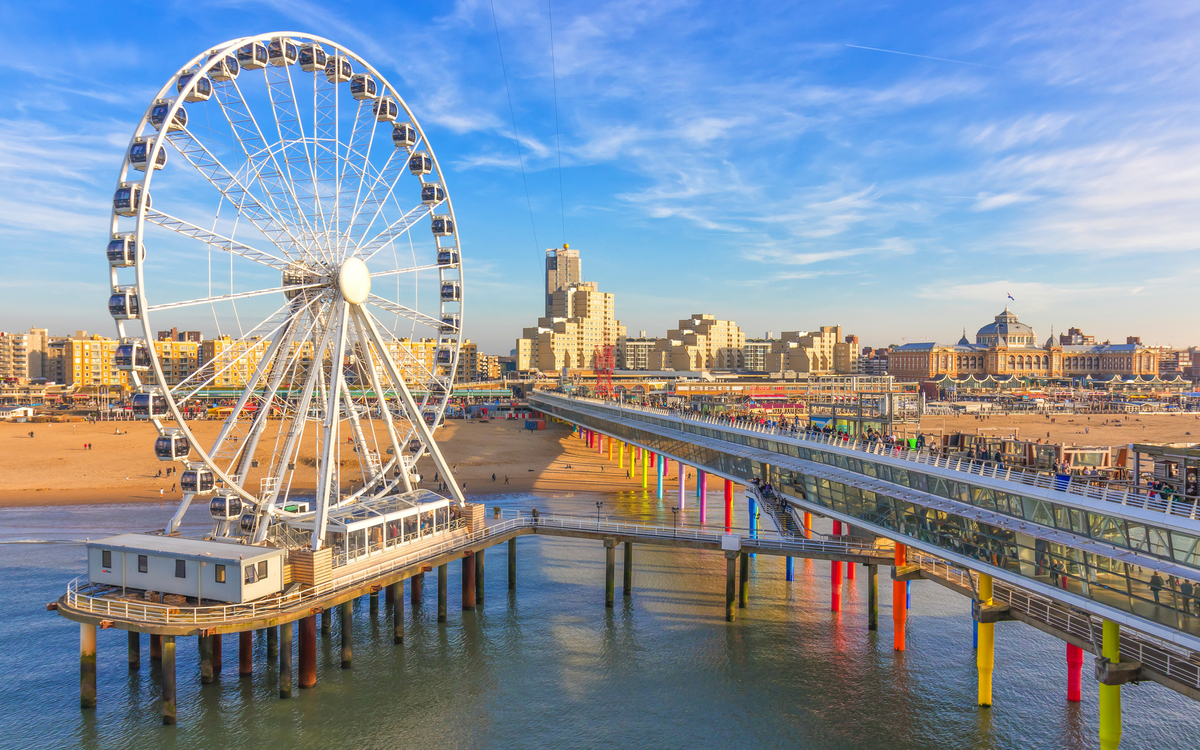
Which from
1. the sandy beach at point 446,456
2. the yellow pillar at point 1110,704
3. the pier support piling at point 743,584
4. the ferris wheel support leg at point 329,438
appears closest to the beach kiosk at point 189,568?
the ferris wheel support leg at point 329,438

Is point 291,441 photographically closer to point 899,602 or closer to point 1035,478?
point 899,602

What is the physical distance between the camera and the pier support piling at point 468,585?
35656mm

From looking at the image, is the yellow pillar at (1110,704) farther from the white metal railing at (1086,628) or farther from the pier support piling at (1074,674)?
the pier support piling at (1074,674)

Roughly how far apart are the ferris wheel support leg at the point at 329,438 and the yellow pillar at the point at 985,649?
2280cm

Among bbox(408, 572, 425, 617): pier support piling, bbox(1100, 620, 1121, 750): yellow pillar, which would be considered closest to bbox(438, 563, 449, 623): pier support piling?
bbox(408, 572, 425, 617): pier support piling

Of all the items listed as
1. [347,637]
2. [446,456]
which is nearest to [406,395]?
[347,637]

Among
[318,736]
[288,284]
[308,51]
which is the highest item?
[308,51]

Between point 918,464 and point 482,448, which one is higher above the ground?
point 918,464

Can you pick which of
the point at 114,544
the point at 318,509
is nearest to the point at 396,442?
the point at 318,509

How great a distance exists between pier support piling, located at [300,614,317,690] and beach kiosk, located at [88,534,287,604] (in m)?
1.85

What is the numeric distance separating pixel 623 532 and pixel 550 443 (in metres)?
61.9

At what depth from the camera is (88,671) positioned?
2541cm

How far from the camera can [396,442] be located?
3478 cm

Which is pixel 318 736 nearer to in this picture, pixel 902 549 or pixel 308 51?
pixel 902 549
